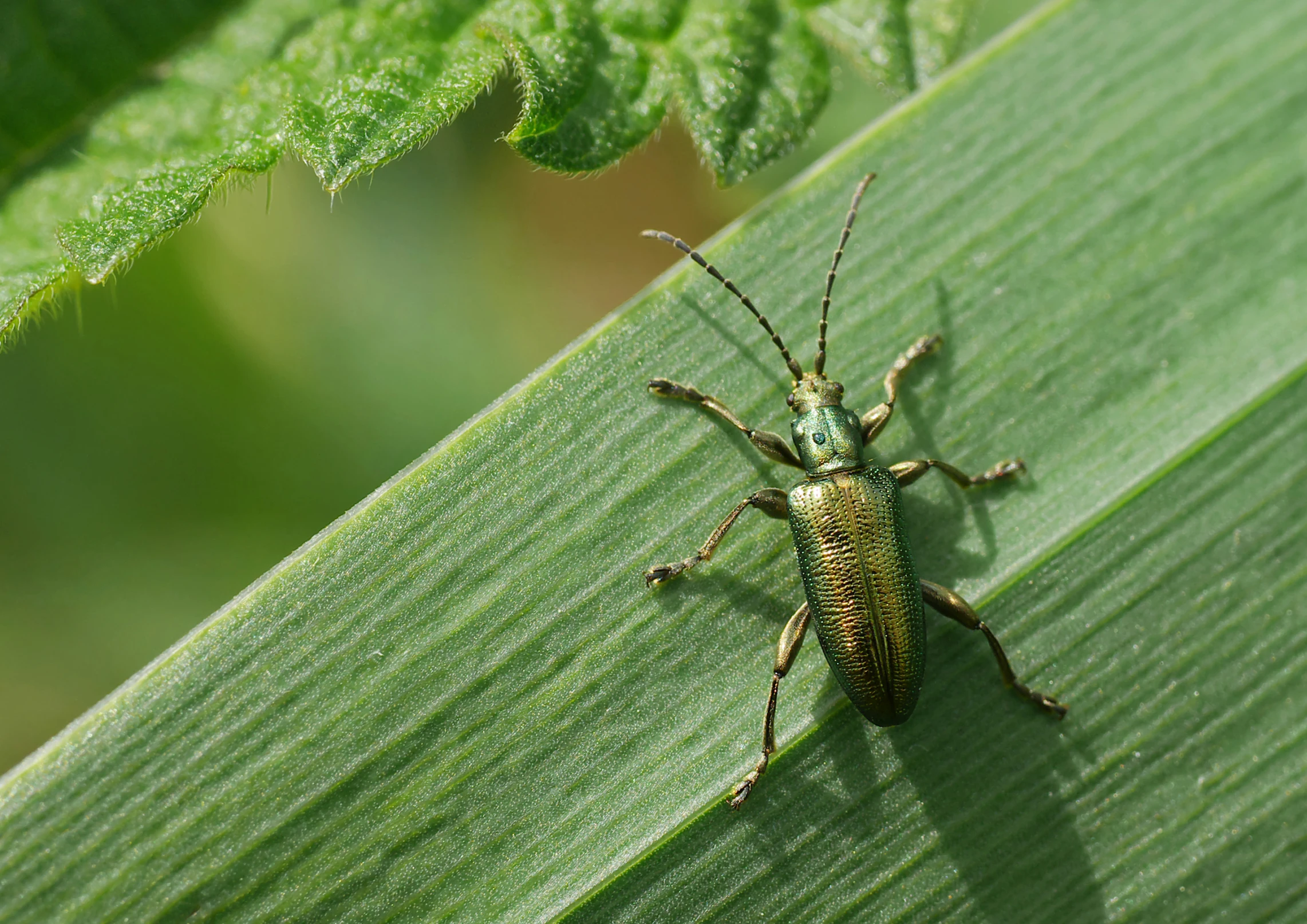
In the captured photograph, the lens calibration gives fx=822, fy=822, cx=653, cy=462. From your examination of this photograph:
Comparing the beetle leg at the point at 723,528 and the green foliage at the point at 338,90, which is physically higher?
the green foliage at the point at 338,90

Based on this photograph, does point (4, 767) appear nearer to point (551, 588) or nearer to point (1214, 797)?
point (551, 588)

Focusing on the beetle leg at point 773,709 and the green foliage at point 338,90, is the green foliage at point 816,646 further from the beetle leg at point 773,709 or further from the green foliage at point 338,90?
the green foliage at point 338,90

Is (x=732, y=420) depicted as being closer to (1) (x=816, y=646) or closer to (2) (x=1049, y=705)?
(1) (x=816, y=646)

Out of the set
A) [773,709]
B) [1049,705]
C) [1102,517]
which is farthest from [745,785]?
[1102,517]

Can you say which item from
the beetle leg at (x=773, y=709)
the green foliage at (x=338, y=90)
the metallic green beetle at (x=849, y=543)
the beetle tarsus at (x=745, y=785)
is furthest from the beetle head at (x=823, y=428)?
the beetle tarsus at (x=745, y=785)

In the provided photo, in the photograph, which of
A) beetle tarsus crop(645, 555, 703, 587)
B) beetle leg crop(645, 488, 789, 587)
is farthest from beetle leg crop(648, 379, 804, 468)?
beetle tarsus crop(645, 555, 703, 587)

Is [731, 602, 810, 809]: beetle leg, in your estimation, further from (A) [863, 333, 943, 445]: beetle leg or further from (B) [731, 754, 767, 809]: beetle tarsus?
(A) [863, 333, 943, 445]: beetle leg
